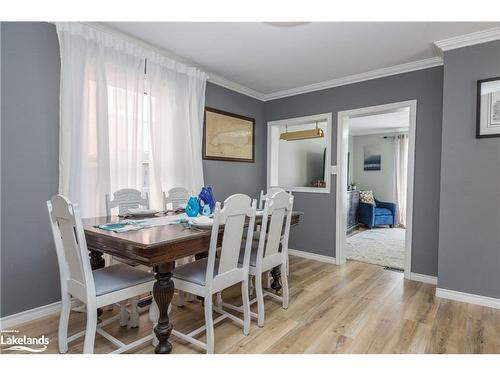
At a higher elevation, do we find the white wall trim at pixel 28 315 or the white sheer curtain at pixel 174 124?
the white sheer curtain at pixel 174 124

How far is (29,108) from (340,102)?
10.9 feet

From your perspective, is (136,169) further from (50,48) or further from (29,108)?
(50,48)

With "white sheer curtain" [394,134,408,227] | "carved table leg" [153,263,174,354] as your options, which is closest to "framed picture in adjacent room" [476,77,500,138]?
"carved table leg" [153,263,174,354]

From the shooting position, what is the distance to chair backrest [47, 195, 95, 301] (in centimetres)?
149

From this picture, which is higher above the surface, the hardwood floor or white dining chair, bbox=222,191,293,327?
white dining chair, bbox=222,191,293,327

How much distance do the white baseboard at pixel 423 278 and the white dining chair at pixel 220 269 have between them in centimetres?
222

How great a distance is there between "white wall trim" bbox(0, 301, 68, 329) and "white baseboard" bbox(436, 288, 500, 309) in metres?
3.46

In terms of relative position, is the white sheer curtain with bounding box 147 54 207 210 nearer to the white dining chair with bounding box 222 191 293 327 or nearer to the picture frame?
the picture frame

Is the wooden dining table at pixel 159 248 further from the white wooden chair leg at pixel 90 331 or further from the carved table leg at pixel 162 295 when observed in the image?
the white wooden chair leg at pixel 90 331

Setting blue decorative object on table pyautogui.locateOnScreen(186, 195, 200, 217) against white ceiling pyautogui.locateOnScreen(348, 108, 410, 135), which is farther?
white ceiling pyautogui.locateOnScreen(348, 108, 410, 135)

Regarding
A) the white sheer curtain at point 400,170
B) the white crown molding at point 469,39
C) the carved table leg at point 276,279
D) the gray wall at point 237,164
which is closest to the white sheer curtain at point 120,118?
the gray wall at point 237,164

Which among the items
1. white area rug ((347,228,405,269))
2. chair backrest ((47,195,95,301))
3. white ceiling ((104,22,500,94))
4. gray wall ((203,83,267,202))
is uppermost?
white ceiling ((104,22,500,94))

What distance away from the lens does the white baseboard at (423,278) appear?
3070 millimetres
